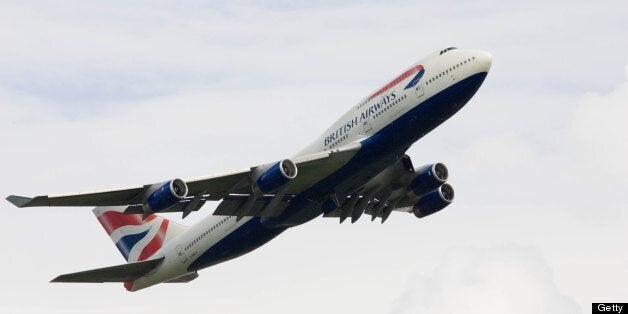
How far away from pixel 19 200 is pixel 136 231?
2011cm

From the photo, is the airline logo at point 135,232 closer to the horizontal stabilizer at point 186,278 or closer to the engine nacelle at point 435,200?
the horizontal stabilizer at point 186,278

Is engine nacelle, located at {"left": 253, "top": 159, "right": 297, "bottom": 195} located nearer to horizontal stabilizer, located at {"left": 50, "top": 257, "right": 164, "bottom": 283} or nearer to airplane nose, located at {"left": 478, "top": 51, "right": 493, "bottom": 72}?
airplane nose, located at {"left": 478, "top": 51, "right": 493, "bottom": 72}

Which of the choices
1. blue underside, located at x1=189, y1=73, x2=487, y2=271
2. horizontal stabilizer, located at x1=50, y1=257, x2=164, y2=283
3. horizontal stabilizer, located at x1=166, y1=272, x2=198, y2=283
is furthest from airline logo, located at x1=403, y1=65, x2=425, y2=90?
horizontal stabilizer, located at x1=166, y1=272, x2=198, y2=283

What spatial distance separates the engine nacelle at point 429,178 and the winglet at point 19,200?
21.5 meters

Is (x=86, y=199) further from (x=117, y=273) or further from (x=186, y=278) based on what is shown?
(x=186, y=278)

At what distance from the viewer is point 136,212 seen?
6259 centimetres

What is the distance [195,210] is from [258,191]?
3.76 m

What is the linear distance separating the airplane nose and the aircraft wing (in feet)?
22.8

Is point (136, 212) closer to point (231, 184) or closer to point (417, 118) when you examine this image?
point (231, 184)

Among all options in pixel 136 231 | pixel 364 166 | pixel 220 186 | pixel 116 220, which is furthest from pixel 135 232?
pixel 364 166

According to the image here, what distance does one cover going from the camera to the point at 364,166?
204ft

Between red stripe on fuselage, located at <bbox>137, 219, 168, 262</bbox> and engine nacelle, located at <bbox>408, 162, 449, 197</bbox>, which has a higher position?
engine nacelle, located at <bbox>408, 162, 449, 197</bbox>

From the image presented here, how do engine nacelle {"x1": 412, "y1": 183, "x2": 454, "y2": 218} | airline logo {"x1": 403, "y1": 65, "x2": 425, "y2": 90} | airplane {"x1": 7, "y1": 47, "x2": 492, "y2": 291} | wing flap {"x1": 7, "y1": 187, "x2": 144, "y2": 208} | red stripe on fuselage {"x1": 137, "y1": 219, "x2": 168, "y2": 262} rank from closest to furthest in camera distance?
wing flap {"x1": 7, "y1": 187, "x2": 144, "y2": 208}, airplane {"x1": 7, "y1": 47, "x2": 492, "y2": 291}, airline logo {"x1": 403, "y1": 65, "x2": 425, "y2": 90}, engine nacelle {"x1": 412, "y1": 183, "x2": 454, "y2": 218}, red stripe on fuselage {"x1": 137, "y1": 219, "x2": 168, "y2": 262}

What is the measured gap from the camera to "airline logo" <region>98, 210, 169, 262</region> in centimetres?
7431
